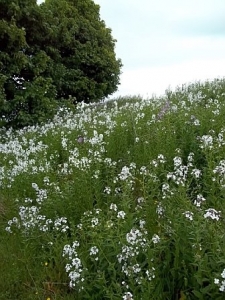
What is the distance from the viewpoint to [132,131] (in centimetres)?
791

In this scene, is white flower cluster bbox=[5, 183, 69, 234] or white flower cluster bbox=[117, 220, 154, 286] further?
white flower cluster bbox=[5, 183, 69, 234]

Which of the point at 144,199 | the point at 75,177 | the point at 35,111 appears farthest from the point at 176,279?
the point at 35,111

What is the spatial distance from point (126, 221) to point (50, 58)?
13.8 metres

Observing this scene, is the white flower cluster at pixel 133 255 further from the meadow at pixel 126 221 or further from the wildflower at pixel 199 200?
the wildflower at pixel 199 200

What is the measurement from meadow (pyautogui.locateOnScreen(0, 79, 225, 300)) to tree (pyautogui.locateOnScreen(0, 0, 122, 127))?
23.0 feet

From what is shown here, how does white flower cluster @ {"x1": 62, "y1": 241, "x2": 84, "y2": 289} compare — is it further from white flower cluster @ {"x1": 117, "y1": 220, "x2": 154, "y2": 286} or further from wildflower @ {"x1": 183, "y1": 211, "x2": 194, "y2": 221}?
wildflower @ {"x1": 183, "y1": 211, "x2": 194, "y2": 221}

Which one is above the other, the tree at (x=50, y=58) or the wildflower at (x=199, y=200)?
the tree at (x=50, y=58)

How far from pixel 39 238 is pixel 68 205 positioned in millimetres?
531

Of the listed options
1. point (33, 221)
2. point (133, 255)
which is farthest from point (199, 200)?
point (33, 221)

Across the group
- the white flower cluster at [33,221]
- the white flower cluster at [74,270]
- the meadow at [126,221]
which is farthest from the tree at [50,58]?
the white flower cluster at [74,270]

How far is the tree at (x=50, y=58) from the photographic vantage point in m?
14.8

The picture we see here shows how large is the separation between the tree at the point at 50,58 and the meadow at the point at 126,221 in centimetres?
701

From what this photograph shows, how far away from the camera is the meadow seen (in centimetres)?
370

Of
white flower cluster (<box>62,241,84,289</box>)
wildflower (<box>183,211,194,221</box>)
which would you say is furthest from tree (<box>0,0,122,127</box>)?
wildflower (<box>183,211,194,221</box>)
